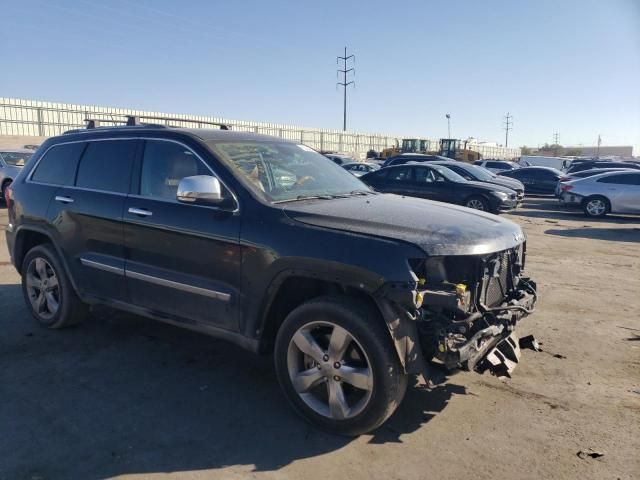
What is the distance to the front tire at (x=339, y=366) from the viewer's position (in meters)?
3.16

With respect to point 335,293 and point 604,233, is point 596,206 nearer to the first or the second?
point 604,233

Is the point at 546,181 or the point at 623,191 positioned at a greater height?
the point at 546,181

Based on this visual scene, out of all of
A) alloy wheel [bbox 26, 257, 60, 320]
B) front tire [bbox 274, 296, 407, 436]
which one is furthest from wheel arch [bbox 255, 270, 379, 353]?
alloy wheel [bbox 26, 257, 60, 320]

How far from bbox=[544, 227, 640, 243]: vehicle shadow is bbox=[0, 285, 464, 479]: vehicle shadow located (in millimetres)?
9964

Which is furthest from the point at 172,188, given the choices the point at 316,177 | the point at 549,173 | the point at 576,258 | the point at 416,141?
the point at 416,141

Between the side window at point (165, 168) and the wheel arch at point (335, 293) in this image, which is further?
the side window at point (165, 168)

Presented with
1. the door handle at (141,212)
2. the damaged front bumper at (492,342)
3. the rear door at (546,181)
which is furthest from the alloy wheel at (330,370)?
the rear door at (546,181)

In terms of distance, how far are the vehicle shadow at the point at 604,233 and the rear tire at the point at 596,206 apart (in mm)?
2607

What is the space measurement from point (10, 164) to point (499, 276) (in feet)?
52.1

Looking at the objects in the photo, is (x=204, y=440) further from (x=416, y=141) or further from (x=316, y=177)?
(x=416, y=141)

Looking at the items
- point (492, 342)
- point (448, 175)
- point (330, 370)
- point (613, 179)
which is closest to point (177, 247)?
point (330, 370)

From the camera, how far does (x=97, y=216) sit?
15.0ft

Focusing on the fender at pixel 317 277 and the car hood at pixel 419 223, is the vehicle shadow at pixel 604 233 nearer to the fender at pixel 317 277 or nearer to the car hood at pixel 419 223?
the car hood at pixel 419 223

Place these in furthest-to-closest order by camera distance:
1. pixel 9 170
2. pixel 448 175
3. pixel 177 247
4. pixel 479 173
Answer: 1. pixel 479 173
2. pixel 448 175
3. pixel 9 170
4. pixel 177 247
